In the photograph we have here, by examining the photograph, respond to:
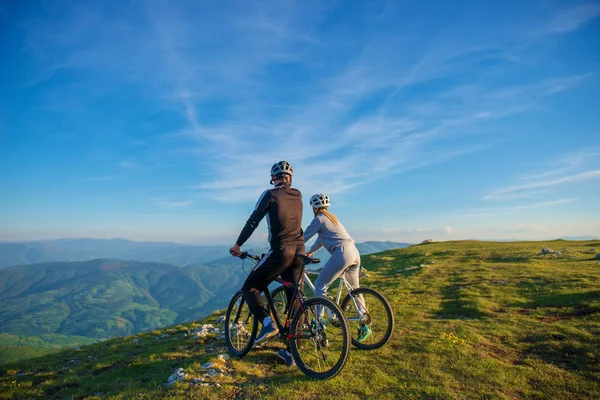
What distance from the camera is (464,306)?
1527cm

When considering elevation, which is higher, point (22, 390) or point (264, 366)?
point (264, 366)

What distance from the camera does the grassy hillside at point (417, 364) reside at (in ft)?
21.3

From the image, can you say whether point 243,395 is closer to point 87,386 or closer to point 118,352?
point 87,386

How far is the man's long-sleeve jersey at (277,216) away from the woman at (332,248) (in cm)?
93

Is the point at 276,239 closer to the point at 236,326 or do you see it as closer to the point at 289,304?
the point at 289,304

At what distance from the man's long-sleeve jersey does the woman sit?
0.93 m

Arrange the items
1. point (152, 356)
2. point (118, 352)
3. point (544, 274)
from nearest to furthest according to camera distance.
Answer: point (152, 356), point (118, 352), point (544, 274)

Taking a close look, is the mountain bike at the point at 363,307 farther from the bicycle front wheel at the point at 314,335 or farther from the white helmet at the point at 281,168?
the white helmet at the point at 281,168

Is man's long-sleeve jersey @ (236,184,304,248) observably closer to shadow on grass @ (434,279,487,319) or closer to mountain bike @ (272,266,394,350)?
mountain bike @ (272,266,394,350)

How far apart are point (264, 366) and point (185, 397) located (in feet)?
6.90

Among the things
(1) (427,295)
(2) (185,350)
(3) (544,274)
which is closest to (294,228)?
(2) (185,350)

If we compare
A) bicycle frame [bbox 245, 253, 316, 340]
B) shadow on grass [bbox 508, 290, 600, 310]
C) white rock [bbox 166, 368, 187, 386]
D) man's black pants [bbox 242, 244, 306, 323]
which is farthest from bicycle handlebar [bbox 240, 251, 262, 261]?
shadow on grass [bbox 508, 290, 600, 310]

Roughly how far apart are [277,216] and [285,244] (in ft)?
2.37

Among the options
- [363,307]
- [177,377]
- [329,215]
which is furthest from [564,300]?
[177,377]
